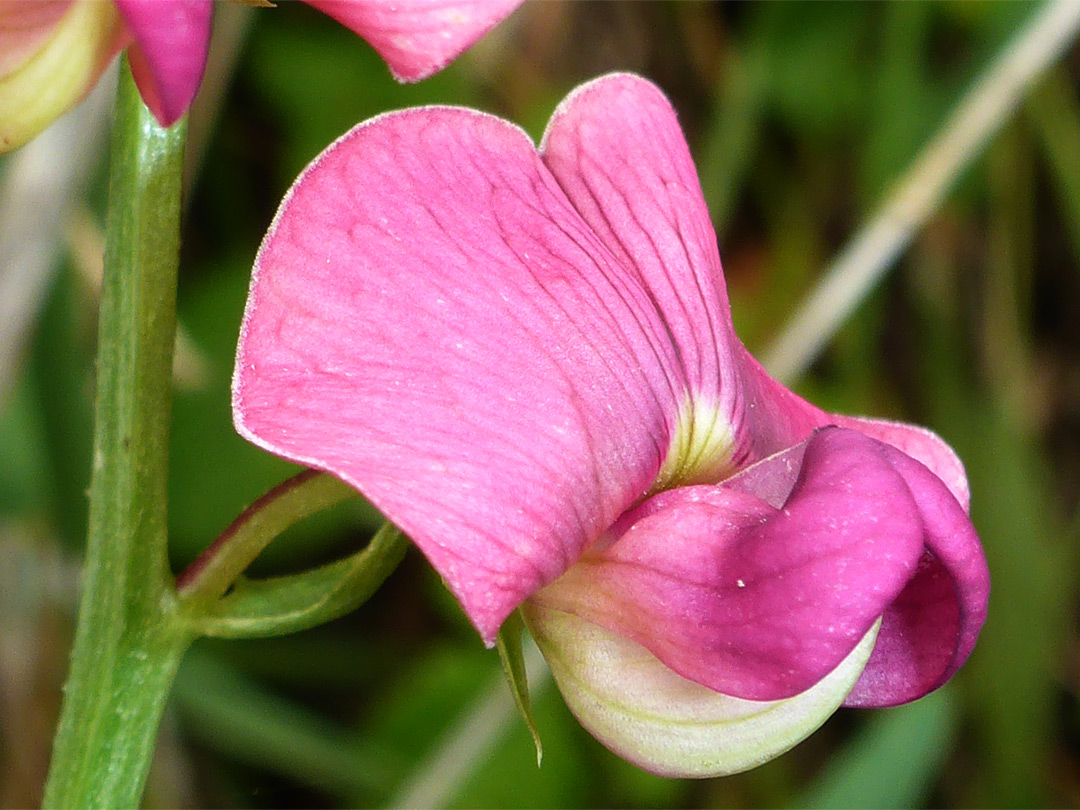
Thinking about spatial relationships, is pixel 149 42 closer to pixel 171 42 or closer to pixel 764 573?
pixel 171 42

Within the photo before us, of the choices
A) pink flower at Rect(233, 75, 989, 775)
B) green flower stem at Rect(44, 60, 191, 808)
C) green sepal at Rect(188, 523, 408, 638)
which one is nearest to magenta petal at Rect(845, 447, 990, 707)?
pink flower at Rect(233, 75, 989, 775)

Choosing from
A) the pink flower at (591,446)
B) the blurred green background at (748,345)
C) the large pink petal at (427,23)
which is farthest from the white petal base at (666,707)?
the blurred green background at (748,345)

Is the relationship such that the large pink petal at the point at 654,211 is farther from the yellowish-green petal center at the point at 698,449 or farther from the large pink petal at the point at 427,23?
the large pink petal at the point at 427,23

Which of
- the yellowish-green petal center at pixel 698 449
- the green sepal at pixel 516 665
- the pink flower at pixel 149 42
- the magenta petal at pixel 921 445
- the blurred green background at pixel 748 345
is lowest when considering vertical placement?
the blurred green background at pixel 748 345

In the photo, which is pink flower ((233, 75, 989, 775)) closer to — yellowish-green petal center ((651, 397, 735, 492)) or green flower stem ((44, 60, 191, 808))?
yellowish-green petal center ((651, 397, 735, 492))

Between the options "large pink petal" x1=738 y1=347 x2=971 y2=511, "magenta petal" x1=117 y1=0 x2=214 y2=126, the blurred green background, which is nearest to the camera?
"magenta petal" x1=117 y1=0 x2=214 y2=126

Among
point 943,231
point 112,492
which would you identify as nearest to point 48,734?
point 112,492
